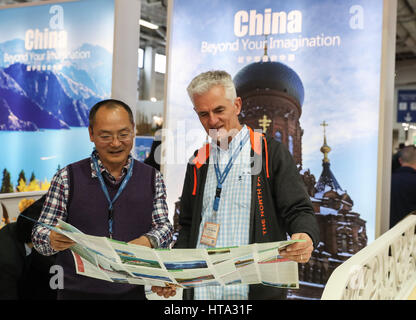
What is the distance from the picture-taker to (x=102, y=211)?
1455mm

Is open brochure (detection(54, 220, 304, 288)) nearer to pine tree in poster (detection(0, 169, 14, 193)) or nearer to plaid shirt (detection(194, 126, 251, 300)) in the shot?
plaid shirt (detection(194, 126, 251, 300))

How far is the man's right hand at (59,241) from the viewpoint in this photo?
3.99ft

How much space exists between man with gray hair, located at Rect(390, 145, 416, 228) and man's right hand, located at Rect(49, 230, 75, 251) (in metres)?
4.04

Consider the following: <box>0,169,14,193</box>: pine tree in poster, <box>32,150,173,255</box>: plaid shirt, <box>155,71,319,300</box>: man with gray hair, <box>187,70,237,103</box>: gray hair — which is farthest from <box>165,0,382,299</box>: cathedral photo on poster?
<box>0,169,14,193</box>: pine tree in poster

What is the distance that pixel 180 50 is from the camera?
3393 millimetres

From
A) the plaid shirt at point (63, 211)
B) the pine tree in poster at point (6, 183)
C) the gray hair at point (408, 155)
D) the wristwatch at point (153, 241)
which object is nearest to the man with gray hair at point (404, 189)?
the gray hair at point (408, 155)

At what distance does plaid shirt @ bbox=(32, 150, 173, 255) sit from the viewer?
4.49 ft

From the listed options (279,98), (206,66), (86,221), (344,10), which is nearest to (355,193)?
(279,98)

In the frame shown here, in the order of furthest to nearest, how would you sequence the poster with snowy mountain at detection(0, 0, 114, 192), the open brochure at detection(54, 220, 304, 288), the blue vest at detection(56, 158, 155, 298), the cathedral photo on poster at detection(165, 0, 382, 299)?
1. the poster with snowy mountain at detection(0, 0, 114, 192)
2. the cathedral photo on poster at detection(165, 0, 382, 299)
3. the blue vest at detection(56, 158, 155, 298)
4. the open brochure at detection(54, 220, 304, 288)

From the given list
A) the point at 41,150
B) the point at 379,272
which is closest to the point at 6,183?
the point at 41,150

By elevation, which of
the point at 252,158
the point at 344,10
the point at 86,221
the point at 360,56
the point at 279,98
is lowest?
the point at 86,221

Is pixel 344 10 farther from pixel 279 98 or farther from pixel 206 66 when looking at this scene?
pixel 206 66

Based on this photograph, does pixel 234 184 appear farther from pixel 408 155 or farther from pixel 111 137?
pixel 408 155
